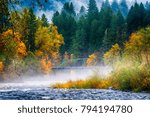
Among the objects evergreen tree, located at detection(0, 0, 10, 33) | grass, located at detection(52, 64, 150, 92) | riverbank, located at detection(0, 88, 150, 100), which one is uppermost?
evergreen tree, located at detection(0, 0, 10, 33)

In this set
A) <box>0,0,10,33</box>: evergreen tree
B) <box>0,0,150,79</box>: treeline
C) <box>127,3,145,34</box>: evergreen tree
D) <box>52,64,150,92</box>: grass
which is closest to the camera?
<box>0,0,10,33</box>: evergreen tree

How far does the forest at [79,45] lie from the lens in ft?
92.2

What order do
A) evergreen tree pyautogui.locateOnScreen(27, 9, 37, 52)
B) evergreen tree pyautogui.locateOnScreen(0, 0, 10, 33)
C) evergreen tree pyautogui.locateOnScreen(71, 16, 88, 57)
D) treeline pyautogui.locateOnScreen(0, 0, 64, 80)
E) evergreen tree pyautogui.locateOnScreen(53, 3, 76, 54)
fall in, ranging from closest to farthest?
evergreen tree pyautogui.locateOnScreen(0, 0, 10, 33), treeline pyautogui.locateOnScreen(0, 0, 64, 80), evergreen tree pyautogui.locateOnScreen(27, 9, 37, 52), evergreen tree pyautogui.locateOnScreen(71, 16, 88, 57), evergreen tree pyautogui.locateOnScreen(53, 3, 76, 54)

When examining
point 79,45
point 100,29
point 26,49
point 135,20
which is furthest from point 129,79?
point 100,29

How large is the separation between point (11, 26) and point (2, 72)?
41.4 metres

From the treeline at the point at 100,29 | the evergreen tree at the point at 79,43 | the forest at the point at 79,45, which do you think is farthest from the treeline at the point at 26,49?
the evergreen tree at the point at 79,43

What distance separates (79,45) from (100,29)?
24.6ft

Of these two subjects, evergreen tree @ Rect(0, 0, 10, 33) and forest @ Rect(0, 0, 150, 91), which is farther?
forest @ Rect(0, 0, 150, 91)

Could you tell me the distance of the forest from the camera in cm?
2809

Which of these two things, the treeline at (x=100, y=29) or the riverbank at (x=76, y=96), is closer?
the riverbank at (x=76, y=96)

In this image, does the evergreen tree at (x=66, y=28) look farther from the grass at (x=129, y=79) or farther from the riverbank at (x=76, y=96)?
the riverbank at (x=76, y=96)

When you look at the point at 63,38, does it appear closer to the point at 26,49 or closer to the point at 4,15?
the point at 26,49

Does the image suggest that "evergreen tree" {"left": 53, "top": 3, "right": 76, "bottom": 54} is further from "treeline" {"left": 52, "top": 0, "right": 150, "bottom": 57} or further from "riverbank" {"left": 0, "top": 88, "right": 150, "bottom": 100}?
"riverbank" {"left": 0, "top": 88, "right": 150, "bottom": 100}

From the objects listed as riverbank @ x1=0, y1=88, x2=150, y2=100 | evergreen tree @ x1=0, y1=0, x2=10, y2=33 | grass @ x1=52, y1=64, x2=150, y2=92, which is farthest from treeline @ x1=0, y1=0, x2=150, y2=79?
evergreen tree @ x1=0, y1=0, x2=10, y2=33
